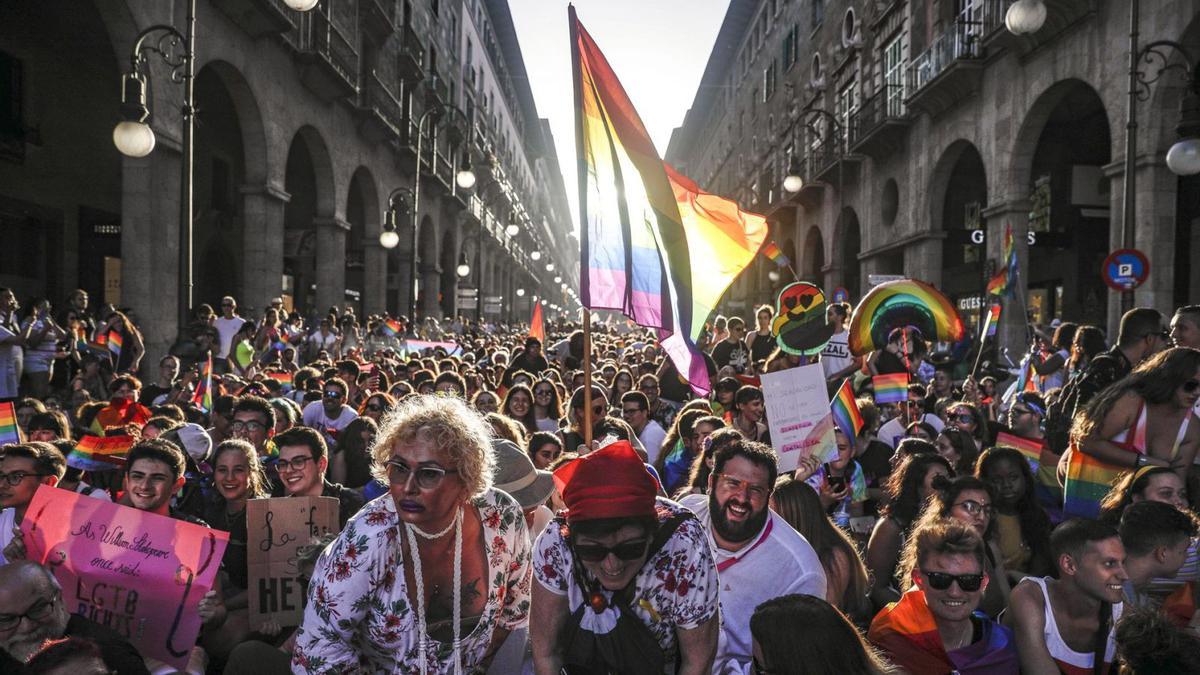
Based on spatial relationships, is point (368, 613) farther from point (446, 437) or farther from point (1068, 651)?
point (1068, 651)

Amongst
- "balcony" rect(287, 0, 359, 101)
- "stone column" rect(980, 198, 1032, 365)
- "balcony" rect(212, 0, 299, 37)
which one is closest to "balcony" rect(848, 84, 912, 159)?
"stone column" rect(980, 198, 1032, 365)

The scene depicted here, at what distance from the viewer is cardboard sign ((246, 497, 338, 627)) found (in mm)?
4113

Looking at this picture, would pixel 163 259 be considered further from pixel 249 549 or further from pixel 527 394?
pixel 249 549

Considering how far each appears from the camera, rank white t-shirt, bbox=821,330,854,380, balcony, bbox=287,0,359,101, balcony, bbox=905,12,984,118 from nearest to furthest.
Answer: white t-shirt, bbox=821,330,854,380 → balcony, bbox=287,0,359,101 → balcony, bbox=905,12,984,118

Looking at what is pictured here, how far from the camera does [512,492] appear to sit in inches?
178

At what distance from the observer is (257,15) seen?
16922 millimetres

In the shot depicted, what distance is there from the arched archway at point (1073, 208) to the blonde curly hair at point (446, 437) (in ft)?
68.9

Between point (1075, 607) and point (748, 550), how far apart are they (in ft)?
4.47

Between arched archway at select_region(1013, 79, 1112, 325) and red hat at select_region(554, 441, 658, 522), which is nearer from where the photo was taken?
red hat at select_region(554, 441, 658, 522)

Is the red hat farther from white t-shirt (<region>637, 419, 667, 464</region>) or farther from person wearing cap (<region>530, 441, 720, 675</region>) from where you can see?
white t-shirt (<region>637, 419, 667, 464</region>)

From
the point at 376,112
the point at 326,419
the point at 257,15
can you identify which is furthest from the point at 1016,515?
the point at 376,112

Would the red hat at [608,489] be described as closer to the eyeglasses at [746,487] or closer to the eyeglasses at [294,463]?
the eyeglasses at [746,487]

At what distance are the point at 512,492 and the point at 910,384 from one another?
20.3ft

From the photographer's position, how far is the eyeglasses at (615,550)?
277cm
